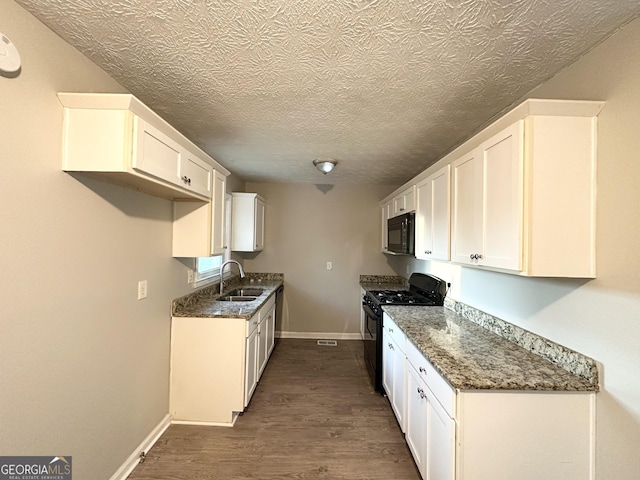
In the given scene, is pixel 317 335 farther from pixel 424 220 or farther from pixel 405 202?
pixel 424 220

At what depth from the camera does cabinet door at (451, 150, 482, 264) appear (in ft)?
5.61

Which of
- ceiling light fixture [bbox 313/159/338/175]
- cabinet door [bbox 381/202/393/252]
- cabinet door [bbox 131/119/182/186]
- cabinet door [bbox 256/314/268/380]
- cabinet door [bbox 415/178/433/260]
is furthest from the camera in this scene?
cabinet door [bbox 381/202/393/252]

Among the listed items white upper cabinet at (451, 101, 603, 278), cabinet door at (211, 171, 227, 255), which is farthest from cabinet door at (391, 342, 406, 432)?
cabinet door at (211, 171, 227, 255)

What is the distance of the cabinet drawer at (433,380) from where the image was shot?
1.35 metres

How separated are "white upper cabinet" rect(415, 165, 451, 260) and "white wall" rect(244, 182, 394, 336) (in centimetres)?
173

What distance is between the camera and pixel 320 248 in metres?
4.53

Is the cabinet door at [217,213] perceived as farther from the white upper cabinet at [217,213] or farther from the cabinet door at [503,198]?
the cabinet door at [503,198]

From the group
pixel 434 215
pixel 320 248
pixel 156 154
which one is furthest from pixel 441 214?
pixel 320 248

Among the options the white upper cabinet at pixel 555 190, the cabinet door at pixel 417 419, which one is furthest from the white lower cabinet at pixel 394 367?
the white upper cabinet at pixel 555 190

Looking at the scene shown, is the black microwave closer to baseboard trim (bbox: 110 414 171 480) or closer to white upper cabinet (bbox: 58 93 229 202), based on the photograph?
white upper cabinet (bbox: 58 93 229 202)

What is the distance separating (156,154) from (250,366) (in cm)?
189

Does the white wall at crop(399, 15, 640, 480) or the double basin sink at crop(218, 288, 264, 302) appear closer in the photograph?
the white wall at crop(399, 15, 640, 480)

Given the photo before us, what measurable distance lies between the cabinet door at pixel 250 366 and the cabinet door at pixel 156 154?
146cm

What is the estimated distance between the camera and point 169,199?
2.29 meters
